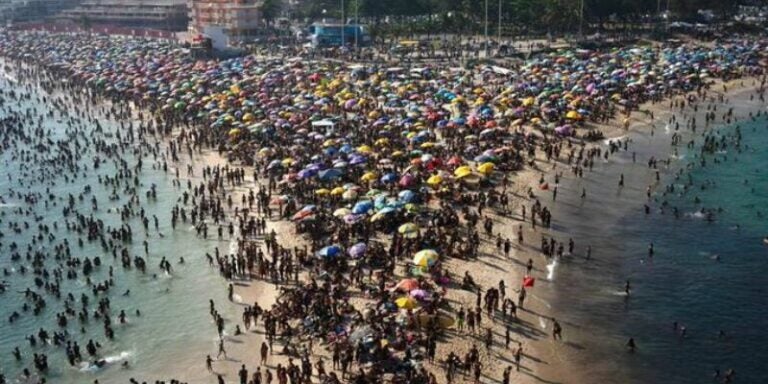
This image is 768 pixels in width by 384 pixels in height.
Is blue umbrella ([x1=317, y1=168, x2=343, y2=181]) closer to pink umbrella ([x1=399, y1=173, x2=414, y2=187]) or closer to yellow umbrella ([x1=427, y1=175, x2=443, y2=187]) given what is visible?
pink umbrella ([x1=399, y1=173, x2=414, y2=187])

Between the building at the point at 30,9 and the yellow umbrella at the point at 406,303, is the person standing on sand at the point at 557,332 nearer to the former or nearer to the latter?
the yellow umbrella at the point at 406,303

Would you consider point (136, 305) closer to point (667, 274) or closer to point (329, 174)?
point (329, 174)

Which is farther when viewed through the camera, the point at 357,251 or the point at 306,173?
the point at 306,173

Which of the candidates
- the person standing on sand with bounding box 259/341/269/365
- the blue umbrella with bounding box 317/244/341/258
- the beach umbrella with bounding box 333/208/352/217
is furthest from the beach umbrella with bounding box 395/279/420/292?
the beach umbrella with bounding box 333/208/352/217

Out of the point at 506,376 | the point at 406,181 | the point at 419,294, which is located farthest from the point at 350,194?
the point at 506,376

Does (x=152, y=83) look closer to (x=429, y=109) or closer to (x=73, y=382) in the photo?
(x=429, y=109)

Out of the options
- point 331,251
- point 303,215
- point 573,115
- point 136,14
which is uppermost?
point 136,14
